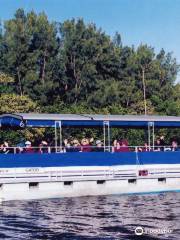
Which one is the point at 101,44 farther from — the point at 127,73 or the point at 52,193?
the point at 52,193

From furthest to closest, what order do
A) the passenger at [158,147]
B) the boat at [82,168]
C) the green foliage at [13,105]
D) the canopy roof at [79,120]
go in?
1. the green foliage at [13,105]
2. the passenger at [158,147]
3. the canopy roof at [79,120]
4. the boat at [82,168]

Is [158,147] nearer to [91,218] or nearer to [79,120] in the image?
[79,120]

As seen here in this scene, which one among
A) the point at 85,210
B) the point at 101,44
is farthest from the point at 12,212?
the point at 101,44

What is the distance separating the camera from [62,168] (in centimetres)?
2936

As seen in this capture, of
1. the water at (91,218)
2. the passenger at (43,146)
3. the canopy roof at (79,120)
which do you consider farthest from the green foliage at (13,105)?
the water at (91,218)

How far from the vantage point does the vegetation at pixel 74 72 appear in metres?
67.6

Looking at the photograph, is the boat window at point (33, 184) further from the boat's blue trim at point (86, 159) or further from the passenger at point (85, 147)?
the passenger at point (85, 147)

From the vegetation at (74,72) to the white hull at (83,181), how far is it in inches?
1260

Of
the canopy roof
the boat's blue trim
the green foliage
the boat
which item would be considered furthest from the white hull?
the green foliage

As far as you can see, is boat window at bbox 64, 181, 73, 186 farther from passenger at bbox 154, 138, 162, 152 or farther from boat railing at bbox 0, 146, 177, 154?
passenger at bbox 154, 138, 162, 152

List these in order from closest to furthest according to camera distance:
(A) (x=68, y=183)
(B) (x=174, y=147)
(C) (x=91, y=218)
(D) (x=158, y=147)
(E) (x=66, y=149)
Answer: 1. (C) (x=91, y=218)
2. (A) (x=68, y=183)
3. (E) (x=66, y=149)
4. (D) (x=158, y=147)
5. (B) (x=174, y=147)

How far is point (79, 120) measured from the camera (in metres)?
30.6

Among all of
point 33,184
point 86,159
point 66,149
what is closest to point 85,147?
point 86,159

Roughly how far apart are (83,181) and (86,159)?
1100 millimetres
